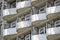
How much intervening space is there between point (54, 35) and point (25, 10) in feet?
18.9

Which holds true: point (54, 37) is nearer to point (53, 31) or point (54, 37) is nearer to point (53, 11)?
point (53, 31)

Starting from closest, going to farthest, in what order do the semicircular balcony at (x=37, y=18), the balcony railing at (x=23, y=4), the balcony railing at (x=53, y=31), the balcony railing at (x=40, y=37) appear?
the balcony railing at (x=53, y=31) → the balcony railing at (x=40, y=37) → the semicircular balcony at (x=37, y=18) → the balcony railing at (x=23, y=4)

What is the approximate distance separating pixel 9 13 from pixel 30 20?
3165 mm

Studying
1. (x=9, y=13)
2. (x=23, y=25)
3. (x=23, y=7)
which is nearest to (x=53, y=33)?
(x=23, y=25)

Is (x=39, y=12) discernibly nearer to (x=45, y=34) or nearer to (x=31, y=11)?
(x=31, y=11)

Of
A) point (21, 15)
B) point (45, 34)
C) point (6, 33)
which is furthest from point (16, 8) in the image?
point (45, 34)

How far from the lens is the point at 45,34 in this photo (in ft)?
106

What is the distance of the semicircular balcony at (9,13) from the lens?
118 ft

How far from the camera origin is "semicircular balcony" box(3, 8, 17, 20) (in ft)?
118

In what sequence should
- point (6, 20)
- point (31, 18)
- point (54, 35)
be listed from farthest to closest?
point (6, 20)
point (31, 18)
point (54, 35)

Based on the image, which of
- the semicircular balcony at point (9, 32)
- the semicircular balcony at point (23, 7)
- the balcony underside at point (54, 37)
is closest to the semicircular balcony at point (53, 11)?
the balcony underside at point (54, 37)

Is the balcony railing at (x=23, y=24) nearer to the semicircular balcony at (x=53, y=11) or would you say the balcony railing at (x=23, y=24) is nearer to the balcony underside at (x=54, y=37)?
the semicircular balcony at (x=53, y=11)

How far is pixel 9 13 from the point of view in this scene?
36000mm

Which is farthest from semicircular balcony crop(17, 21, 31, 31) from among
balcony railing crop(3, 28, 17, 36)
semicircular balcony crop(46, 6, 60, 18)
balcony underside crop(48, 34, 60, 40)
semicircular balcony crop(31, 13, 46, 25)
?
balcony underside crop(48, 34, 60, 40)
